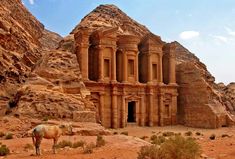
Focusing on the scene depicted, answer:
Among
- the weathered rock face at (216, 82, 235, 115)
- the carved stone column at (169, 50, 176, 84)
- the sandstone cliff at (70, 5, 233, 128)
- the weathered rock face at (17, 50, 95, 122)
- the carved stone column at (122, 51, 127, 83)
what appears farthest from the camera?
the weathered rock face at (216, 82, 235, 115)

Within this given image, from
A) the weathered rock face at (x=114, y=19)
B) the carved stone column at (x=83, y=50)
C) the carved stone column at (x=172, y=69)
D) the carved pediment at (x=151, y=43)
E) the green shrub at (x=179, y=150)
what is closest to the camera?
the green shrub at (x=179, y=150)

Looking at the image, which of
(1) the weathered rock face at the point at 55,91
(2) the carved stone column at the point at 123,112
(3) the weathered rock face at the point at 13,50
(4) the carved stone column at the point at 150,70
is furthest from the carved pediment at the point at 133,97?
(3) the weathered rock face at the point at 13,50

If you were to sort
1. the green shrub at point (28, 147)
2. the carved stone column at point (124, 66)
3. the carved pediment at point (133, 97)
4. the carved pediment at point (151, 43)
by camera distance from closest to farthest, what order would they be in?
the green shrub at point (28, 147)
the carved stone column at point (124, 66)
the carved pediment at point (133, 97)
the carved pediment at point (151, 43)

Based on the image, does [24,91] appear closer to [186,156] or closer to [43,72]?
[43,72]

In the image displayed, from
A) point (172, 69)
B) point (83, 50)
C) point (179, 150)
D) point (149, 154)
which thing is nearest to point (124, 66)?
point (83, 50)

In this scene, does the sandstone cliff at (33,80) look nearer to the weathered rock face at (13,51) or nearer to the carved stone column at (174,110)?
the weathered rock face at (13,51)

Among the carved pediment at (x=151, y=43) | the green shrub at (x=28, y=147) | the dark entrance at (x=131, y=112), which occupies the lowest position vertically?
the green shrub at (x=28, y=147)

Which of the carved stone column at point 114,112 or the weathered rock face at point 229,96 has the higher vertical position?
the weathered rock face at point 229,96

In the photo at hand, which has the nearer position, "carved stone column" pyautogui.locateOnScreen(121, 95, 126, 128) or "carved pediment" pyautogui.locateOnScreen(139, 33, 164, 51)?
"carved stone column" pyautogui.locateOnScreen(121, 95, 126, 128)

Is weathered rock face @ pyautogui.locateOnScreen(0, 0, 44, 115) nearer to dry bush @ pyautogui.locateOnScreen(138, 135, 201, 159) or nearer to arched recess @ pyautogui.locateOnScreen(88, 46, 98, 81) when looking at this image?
arched recess @ pyautogui.locateOnScreen(88, 46, 98, 81)

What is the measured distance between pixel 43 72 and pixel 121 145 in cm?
1125

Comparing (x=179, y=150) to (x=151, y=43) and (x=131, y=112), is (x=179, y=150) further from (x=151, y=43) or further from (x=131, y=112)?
(x=151, y=43)

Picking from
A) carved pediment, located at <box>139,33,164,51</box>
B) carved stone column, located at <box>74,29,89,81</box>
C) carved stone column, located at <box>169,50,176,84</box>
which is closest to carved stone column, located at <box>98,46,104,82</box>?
carved stone column, located at <box>74,29,89,81</box>

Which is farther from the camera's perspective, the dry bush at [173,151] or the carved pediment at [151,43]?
the carved pediment at [151,43]
